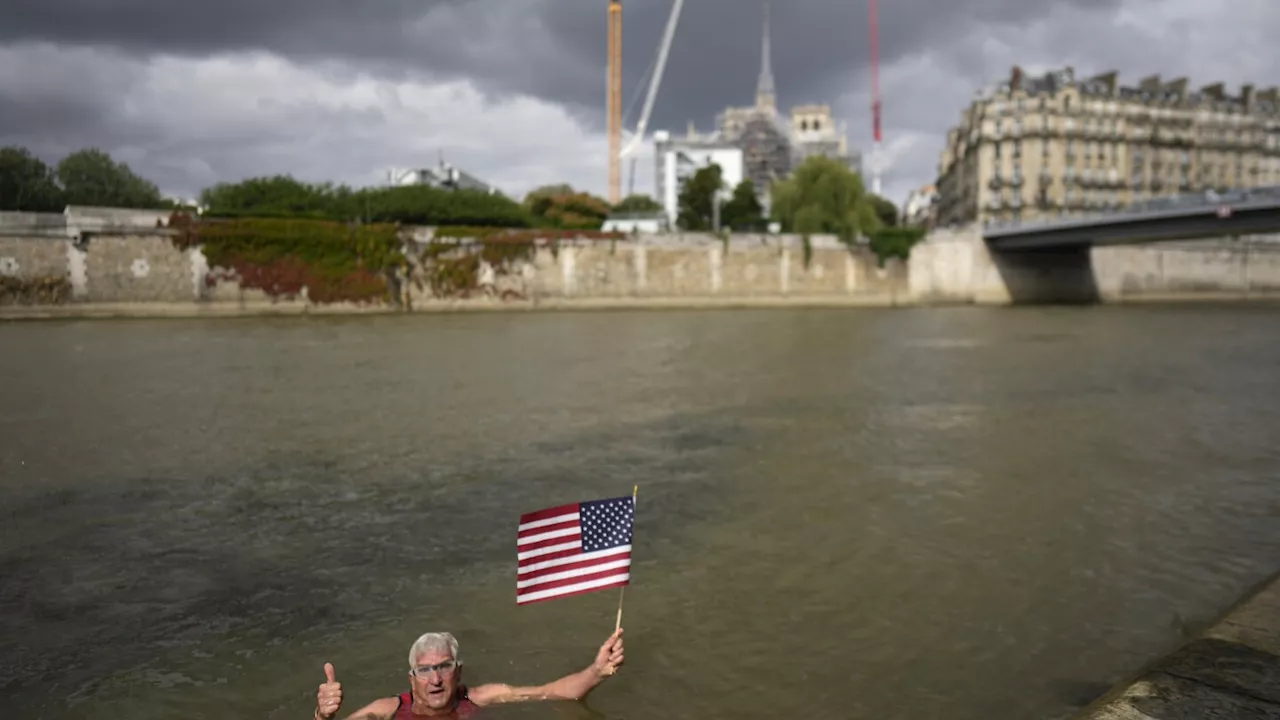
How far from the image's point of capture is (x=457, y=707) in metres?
4.97

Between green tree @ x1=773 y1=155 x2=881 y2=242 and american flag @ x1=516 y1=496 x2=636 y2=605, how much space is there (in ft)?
205

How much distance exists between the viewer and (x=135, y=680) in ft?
19.6

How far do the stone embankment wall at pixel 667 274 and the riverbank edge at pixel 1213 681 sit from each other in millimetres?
52252

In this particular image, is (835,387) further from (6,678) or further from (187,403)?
(6,678)

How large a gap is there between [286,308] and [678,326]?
24.5 meters

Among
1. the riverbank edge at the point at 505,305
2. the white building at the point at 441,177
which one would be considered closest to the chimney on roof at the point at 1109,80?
the riverbank edge at the point at 505,305

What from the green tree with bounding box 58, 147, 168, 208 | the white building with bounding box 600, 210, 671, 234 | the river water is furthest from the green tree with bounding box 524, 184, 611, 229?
the river water

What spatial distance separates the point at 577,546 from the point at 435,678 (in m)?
1.06

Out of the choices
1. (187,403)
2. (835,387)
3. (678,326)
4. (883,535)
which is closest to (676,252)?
(678,326)

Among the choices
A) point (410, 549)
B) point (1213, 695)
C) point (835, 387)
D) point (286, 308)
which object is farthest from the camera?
point (286, 308)

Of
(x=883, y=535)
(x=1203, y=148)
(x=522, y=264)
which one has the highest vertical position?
(x=1203, y=148)

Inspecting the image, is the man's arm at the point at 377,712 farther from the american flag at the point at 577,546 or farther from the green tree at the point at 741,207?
the green tree at the point at 741,207

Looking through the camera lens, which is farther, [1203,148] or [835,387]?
[1203,148]

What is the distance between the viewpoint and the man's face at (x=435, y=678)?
182 inches
